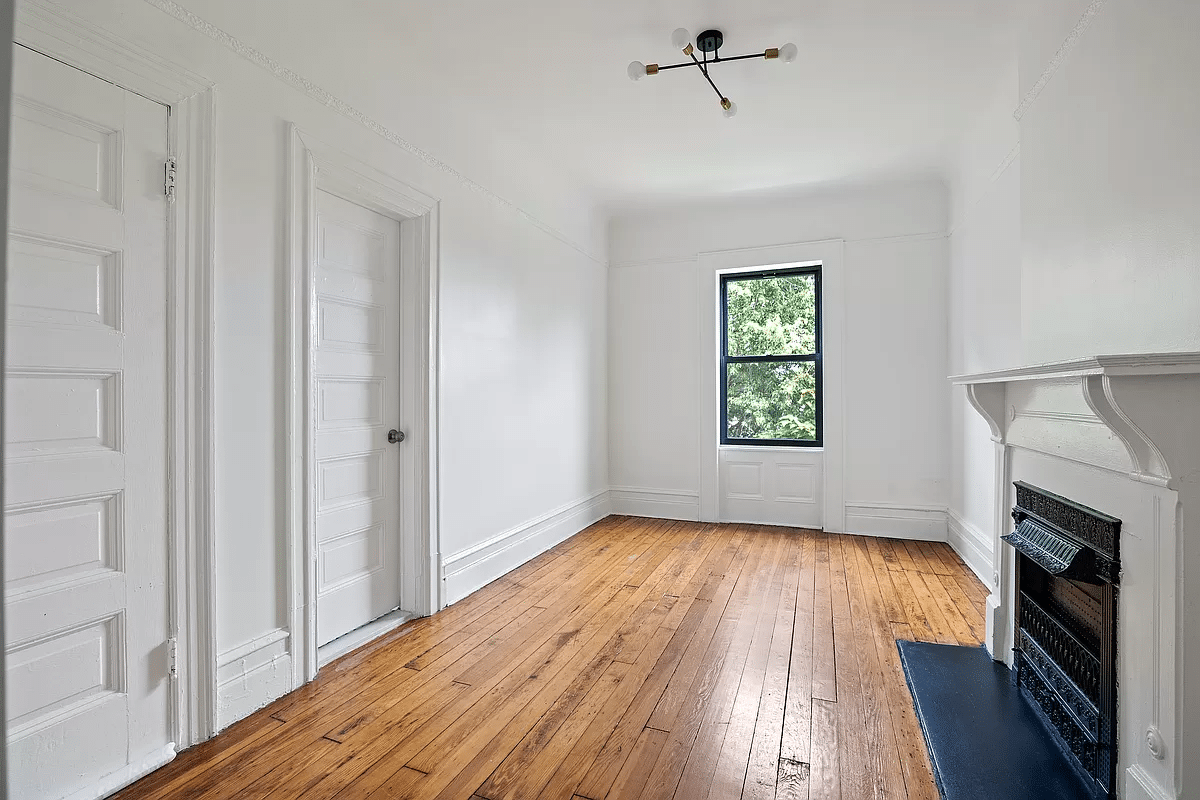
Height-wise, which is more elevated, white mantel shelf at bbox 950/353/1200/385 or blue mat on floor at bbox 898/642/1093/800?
white mantel shelf at bbox 950/353/1200/385

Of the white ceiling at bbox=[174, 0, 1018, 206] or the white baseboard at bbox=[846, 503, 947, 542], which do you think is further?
the white baseboard at bbox=[846, 503, 947, 542]

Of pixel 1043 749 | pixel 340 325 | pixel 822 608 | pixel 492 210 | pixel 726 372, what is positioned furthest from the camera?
pixel 726 372

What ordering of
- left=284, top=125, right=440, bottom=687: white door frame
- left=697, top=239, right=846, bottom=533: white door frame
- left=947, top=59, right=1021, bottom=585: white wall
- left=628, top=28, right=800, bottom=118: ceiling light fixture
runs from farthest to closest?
1. left=697, top=239, right=846, bottom=533: white door frame
2. left=947, top=59, right=1021, bottom=585: white wall
3. left=628, top=28, right=800, bottom=118: ceiling light fixture
4. left=284, top=125, right=440, bottom=687: white door frame

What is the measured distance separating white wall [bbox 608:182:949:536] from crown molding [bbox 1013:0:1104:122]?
7.67 ft

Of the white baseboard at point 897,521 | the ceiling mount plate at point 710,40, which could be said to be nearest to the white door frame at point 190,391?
the ceiling mount plate at point 710,40

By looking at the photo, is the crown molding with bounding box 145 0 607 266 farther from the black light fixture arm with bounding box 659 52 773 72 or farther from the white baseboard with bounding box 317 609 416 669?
the white baseboard with bounding box 317 609 416 669

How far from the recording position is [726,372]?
5.81 metres

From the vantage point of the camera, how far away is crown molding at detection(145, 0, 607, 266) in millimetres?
2139

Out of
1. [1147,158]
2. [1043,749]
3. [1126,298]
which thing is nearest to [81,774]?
[1043,749]

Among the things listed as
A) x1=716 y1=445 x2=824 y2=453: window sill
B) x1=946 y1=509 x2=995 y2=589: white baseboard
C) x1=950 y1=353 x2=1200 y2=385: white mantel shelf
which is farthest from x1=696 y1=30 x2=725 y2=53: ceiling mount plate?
x1=716 y1=445 x2=824 y2=453: window sill

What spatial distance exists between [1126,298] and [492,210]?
317 cm

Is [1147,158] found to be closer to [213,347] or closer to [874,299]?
[213,347]

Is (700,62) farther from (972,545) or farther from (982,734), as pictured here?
(972,545)

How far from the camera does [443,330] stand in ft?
11.4
